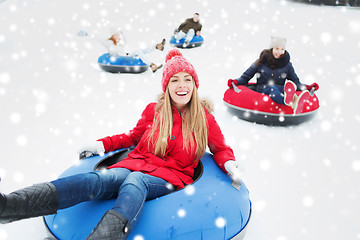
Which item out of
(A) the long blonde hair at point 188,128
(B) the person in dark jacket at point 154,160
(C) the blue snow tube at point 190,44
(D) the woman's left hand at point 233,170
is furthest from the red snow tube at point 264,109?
(C) the blue snow tube at point 190,44

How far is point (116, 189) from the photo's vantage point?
183cm

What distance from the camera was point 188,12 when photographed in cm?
1465

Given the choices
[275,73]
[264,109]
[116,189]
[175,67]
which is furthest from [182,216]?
[275,73]

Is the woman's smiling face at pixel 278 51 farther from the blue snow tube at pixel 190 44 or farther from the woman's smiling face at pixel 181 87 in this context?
the blue snow tube at pixel 190 44

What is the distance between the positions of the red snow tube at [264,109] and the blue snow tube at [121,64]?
295 cm

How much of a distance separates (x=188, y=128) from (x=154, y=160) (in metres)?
0.34

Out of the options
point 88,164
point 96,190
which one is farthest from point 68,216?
point 88,164

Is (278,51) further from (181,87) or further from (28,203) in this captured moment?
(28,203)

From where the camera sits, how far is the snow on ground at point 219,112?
2543mm

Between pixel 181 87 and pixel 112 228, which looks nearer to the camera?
pixel 112 228

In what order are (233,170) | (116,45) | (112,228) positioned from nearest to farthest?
(112,228) < (233,170) < (116,45)

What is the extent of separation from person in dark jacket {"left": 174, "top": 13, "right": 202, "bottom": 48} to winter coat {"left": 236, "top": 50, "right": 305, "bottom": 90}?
542cm

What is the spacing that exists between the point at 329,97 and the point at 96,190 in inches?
199

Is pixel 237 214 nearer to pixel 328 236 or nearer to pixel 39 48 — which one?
pixel 328 236
